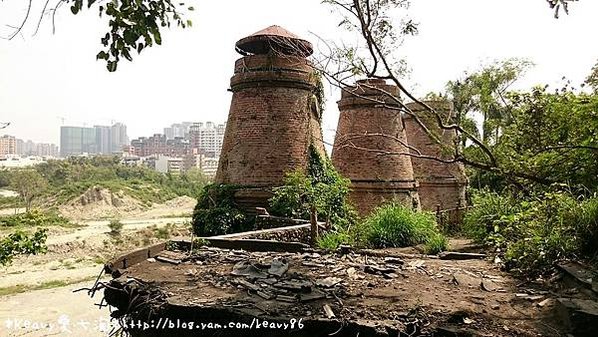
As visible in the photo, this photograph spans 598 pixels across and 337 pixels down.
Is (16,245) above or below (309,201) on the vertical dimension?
below

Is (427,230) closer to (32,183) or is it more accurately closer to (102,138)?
(32,183)

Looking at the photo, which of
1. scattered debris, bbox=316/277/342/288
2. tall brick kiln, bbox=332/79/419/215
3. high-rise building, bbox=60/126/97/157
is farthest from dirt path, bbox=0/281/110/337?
high-rise building, bbox=60/126/97/157

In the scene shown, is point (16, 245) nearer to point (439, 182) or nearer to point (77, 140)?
point (439, 182)

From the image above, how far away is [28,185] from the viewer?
44.2 m

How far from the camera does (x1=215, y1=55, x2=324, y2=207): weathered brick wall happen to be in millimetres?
12781

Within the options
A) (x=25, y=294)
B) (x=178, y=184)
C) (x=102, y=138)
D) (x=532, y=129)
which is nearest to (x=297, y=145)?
(x=532, y=129)

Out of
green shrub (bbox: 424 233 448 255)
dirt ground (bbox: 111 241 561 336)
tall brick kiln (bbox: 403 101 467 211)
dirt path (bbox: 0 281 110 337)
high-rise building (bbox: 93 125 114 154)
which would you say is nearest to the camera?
dirt ground (bbox: 111 241 561 336)

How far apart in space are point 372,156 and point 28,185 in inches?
1639

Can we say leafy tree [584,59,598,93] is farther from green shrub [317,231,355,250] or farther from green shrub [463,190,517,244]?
green shrub [317,231,355,250]

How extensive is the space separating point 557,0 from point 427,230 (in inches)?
242

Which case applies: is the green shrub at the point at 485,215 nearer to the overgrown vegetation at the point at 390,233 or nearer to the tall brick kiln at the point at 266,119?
the overgrown vegetation at the point at 390,233


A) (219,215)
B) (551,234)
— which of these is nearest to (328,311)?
(551,234)

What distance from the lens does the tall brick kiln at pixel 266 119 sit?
41.8 ft

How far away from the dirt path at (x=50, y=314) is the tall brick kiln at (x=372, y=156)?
780cm
